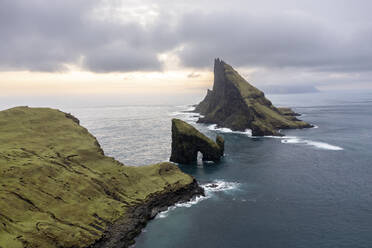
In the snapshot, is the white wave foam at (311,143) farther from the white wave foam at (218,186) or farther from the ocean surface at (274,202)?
the white wave foam at (218,186)

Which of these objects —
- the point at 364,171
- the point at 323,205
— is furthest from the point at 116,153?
the point at 364,171

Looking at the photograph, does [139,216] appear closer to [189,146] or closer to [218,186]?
[218,186]

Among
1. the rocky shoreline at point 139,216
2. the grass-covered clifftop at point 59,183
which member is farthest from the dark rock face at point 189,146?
the rocky shoreline at point 139,216

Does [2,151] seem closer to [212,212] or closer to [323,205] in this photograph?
[212,212]

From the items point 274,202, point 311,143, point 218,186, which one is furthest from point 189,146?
point 311,143

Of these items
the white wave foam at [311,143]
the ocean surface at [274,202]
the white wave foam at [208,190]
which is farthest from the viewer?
the white wave foam at [311,143]

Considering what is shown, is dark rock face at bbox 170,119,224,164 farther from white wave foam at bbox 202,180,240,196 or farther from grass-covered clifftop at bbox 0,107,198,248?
grass-covered clifftop at bbox 0,107,198,248
